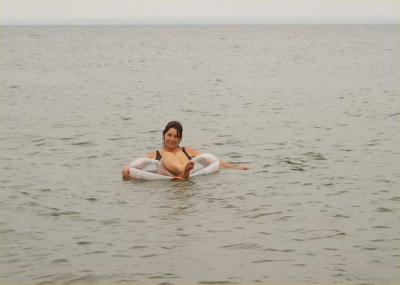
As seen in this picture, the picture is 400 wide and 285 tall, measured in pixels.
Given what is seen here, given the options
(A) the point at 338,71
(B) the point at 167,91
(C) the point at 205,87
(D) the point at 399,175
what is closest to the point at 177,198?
(D) the point at 399,175

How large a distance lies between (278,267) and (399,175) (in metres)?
6.37

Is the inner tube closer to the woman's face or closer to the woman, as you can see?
the woman

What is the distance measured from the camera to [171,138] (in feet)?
43.4

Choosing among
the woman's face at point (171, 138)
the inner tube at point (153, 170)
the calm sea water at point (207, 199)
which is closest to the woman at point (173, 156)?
the woman's face at point (171, 138)

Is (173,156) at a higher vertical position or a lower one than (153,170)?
higher

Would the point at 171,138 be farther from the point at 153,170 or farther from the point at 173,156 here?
the point at 153,170

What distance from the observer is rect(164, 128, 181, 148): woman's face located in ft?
43.1

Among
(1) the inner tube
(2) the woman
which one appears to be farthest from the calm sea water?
(2) the woman

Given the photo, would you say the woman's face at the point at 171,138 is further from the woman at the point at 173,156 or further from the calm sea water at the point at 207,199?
the calm sea water at the point at 207,199

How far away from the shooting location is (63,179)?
44.6ft

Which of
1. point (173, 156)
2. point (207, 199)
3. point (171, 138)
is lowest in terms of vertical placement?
point (207, 199)

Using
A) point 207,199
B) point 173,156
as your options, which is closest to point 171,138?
point 173,156

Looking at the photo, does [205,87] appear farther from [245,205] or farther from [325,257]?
[325,257]

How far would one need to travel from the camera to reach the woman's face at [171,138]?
1315 cm
